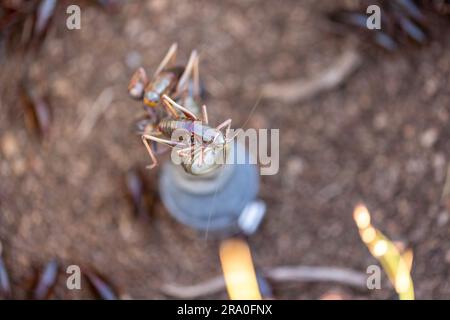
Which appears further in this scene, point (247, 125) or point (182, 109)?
point (247, 125)

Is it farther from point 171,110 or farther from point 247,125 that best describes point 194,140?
point 247,125

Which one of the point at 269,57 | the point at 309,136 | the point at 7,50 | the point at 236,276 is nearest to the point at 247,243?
the point at 236,276

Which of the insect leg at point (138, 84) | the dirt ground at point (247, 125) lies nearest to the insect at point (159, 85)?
the insect leg at point (138, 84)

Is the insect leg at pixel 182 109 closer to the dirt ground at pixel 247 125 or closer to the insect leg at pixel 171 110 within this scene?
the insect leg at pixel 171 110

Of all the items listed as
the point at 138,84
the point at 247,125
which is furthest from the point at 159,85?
the point at 247,125

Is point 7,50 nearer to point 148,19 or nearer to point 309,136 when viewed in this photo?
point 148,19

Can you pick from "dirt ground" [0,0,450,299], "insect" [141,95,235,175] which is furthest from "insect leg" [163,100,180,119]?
"dirt ground" [0,0,450,299]

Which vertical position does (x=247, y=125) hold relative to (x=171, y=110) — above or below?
above
